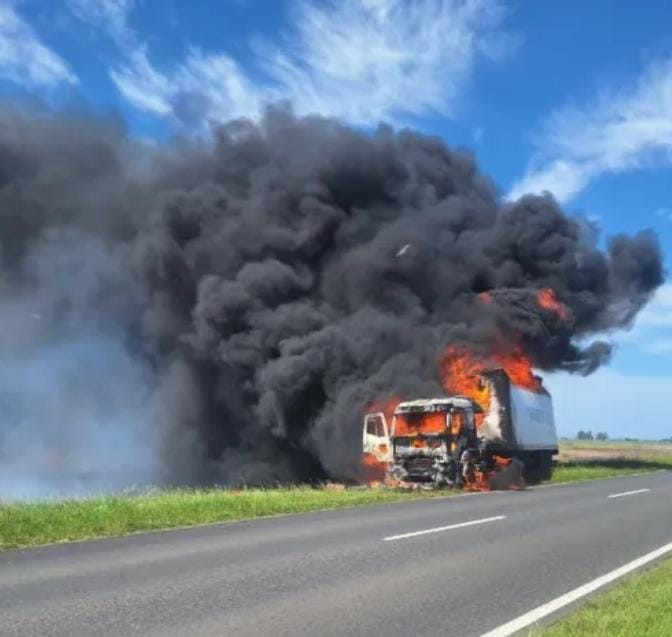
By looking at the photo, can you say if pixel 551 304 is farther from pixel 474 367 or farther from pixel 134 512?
pixel 134 512

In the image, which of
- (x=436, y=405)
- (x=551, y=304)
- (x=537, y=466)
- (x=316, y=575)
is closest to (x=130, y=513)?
(x=316, y=575)

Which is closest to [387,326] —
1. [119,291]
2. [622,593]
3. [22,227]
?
[119,291]

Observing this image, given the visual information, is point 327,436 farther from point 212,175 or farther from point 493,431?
point 212,175

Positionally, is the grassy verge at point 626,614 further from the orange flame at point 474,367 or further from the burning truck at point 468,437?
the orange flame at point 474,367

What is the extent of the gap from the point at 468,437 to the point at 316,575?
48.3ft

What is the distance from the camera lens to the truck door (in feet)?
78.7

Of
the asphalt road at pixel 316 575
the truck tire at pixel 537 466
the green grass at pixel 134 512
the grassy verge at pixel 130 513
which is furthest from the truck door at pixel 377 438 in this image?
the asphalt road at pixel 316 575

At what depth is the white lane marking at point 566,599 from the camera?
246 inches

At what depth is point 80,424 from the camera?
50500mm

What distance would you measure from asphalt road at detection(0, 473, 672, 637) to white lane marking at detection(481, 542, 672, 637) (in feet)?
0.41

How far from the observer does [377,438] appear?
2455 centimetres

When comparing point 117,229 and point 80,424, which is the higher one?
point 117,229

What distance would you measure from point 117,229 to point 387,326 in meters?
19.5

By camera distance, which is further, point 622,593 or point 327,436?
point 327,436
